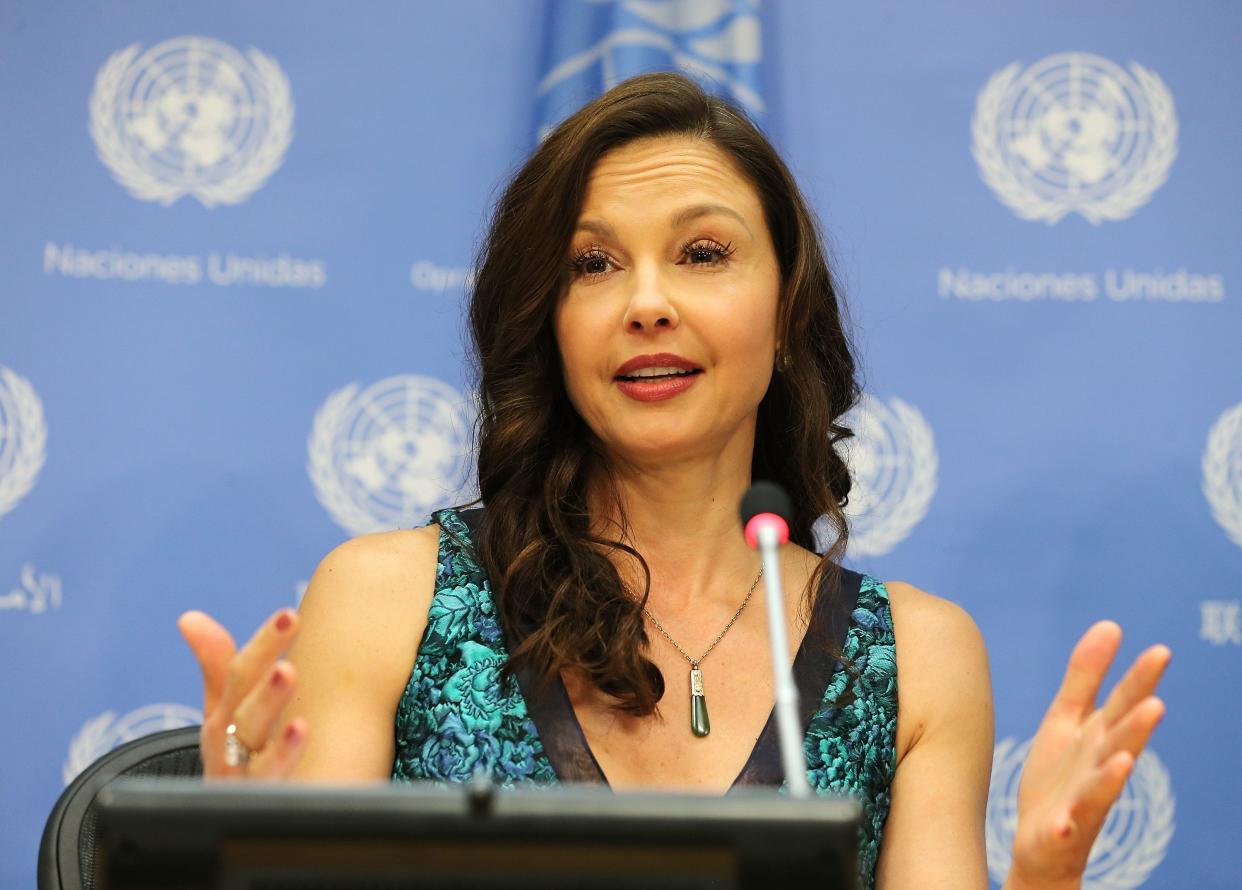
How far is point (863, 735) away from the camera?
1917 millimetres

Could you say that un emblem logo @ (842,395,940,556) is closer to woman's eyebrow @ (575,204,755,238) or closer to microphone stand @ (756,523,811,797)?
woman's eyebrow @ (575,204,755,238)

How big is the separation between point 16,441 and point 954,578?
1.72 metres

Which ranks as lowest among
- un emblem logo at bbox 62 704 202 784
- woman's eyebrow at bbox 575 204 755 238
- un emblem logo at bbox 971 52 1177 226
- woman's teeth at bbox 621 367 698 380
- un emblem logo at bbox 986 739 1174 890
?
un emblem logo at bbox 986 739 1174 890

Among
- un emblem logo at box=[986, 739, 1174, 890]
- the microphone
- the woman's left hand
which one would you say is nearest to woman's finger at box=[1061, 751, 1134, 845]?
the woman's left hand

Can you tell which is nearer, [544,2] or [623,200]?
[623,200]

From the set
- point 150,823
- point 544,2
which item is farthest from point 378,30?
point 150,823

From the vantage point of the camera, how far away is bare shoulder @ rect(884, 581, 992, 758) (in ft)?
6.46

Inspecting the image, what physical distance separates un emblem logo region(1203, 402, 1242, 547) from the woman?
0.84 meters

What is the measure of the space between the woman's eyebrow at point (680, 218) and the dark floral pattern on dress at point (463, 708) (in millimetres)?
512

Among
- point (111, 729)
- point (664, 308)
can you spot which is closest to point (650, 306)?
point (664, 308)

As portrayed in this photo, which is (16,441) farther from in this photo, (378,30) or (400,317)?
(378,30)

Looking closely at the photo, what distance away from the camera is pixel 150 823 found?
2.66ft

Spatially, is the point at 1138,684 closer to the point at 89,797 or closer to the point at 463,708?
the point at 463,708

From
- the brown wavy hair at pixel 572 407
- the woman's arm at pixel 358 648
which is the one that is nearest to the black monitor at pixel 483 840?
the woman's arm at pixel 358 648
